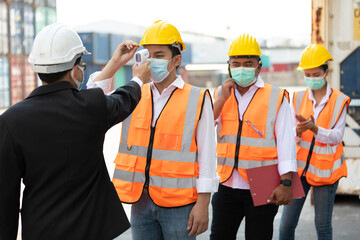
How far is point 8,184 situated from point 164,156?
3.39ft

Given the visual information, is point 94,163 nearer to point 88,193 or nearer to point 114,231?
point 88,193

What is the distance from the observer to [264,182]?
11.1ft

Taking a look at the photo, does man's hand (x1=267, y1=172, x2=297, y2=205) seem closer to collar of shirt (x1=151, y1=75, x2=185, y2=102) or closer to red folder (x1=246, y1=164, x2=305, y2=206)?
red folder (x1=246, y1=164, x2=305, y2=206)

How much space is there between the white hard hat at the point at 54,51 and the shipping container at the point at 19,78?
28.8m

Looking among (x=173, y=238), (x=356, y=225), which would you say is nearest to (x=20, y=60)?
(x=356, y=225)

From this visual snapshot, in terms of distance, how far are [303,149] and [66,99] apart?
275 centimetres

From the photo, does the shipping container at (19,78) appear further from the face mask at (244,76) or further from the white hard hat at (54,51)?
the white hard hat at (54,51)

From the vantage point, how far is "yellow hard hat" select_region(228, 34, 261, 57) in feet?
12.3

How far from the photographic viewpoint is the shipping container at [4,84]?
1145 inches

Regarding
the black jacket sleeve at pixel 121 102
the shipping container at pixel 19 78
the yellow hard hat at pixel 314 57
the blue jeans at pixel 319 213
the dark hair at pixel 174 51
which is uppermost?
the shipping container at pixel 19 78

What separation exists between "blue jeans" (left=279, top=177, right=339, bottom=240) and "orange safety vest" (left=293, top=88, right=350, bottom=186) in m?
Answer: 0.08

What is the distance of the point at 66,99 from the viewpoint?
7.27 ft

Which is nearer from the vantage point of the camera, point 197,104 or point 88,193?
point 88,193

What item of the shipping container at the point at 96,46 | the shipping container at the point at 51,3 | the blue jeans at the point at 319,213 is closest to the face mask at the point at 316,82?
the blue jeans at the point at 319,213
